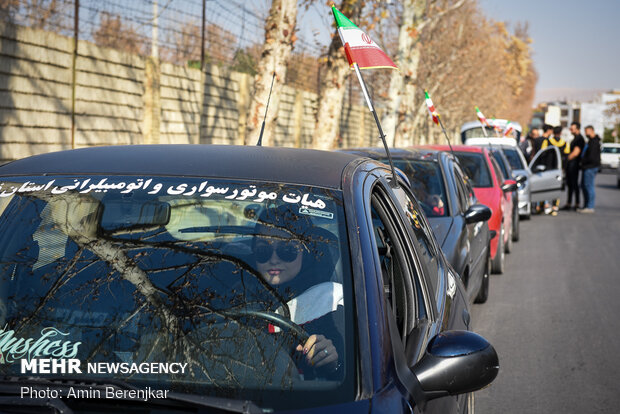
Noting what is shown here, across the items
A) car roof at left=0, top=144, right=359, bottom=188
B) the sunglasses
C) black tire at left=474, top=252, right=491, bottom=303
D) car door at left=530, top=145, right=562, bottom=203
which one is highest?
car roof at left=0, top=144, right=359, bottom=188

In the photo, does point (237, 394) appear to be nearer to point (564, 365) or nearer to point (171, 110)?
point (564, 365)

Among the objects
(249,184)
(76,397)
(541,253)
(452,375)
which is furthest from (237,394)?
(541,253)

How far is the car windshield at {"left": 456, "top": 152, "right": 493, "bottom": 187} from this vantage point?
11.6 metres

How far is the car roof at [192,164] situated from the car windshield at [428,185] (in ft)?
13.6

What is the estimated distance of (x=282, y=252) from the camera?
2781mm

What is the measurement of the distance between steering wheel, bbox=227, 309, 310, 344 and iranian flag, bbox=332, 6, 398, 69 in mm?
2629

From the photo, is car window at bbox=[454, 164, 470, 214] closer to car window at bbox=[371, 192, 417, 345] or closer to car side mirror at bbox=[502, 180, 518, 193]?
car side mirror at bbox=[502, 180, 518, 193]

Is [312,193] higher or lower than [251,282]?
higher

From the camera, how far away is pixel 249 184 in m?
2.91

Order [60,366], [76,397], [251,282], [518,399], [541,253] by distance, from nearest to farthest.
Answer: [76,397]
[60,366]
[251,282]
[518,399]
[541,253]

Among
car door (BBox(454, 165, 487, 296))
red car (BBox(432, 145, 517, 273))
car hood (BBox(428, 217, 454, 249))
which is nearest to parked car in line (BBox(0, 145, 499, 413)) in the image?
car hood (BBox(428, 217, 454, 249))

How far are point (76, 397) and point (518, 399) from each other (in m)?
3.78

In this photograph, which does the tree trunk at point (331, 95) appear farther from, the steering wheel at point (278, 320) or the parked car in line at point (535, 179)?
the steering wheel at point (278, 320)

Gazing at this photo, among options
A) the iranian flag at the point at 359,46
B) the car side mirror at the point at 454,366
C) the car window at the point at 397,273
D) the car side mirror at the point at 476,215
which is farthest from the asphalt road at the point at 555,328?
the car side mirror at the point at 454,366
